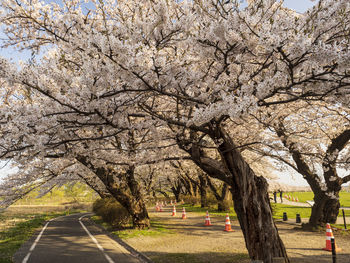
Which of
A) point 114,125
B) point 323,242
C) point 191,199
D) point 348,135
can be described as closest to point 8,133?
point 114,125

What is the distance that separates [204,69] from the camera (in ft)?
22.7

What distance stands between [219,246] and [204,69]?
691 centimetres

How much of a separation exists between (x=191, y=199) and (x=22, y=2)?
31002 mm

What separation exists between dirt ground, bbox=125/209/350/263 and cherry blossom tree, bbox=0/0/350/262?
2.41m

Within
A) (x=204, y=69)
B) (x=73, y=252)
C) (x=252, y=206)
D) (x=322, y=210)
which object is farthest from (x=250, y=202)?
(x=322, y=210)

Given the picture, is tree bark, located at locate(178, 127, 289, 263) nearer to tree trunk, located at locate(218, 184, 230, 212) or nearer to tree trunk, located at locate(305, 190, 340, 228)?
tree trunk, located at locate(305, 190, 340, 228)

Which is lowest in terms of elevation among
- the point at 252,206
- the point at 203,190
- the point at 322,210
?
the point at 322,210

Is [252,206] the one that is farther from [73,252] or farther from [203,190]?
[203,190]

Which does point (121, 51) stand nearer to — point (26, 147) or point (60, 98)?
point (60, 98)

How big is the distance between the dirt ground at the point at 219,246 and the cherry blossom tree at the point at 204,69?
2.41 meters

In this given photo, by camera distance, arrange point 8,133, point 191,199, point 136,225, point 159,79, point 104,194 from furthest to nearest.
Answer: point 191,199 → point 104,194 → point 136,225 → point 8,133 → point 159,79

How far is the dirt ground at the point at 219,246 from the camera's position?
825 cm

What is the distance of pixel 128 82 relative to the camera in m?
4.85

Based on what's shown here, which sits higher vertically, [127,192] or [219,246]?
[127,192]
